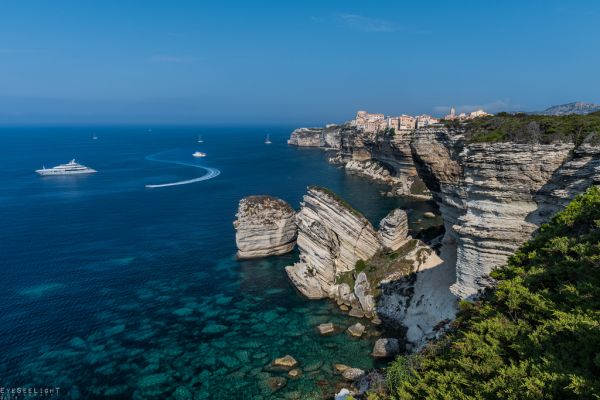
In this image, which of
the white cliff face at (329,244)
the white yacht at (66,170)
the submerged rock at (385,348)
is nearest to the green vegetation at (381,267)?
the white cliff face at (329,244)

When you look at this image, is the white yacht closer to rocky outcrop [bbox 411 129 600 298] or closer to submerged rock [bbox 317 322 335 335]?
submerged rock [bbox 317 322 335 335]

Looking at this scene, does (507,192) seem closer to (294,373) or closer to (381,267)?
(381,267)

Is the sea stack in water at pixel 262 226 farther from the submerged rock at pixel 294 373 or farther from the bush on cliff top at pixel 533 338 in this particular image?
the bush on cliff top at pixel 533 338

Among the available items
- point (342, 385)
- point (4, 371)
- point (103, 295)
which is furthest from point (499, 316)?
point (103, 295)

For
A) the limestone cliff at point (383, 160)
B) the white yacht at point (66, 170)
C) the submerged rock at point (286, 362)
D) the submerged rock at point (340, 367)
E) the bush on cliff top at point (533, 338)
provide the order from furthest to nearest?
1. the white yacht at point (66, 170)
2. the limestone cliff at point (383, 160)
3. the submerged rock at point (286, 362)
4. the submerged rock at point (340, 367)
5. the bush on cliff top at point (533, 338)

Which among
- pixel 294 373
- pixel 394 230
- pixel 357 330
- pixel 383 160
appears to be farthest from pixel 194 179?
pixel 294 373

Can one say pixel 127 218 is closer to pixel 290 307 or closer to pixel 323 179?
pixel 290 307
